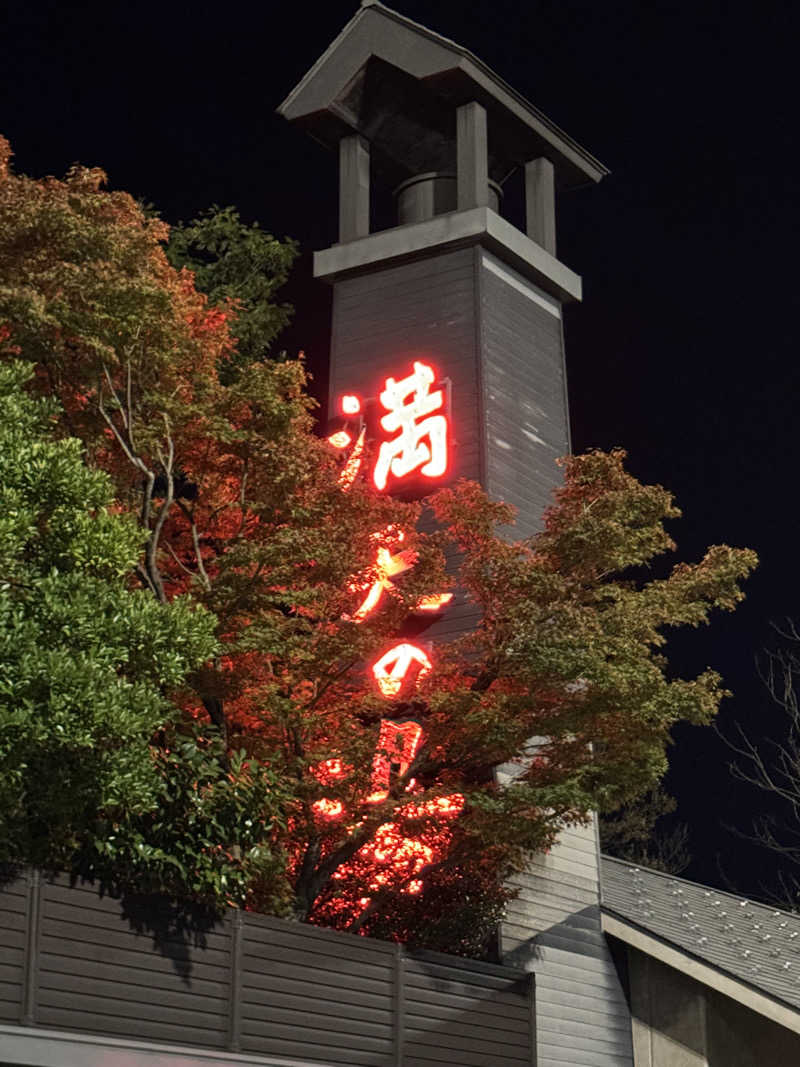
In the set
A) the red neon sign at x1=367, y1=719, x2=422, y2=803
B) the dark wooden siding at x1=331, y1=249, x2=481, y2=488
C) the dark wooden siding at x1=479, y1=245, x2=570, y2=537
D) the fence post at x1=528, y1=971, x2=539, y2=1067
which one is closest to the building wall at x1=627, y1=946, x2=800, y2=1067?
the fence post at x1=528, y1=971, x2=539, y2=1067

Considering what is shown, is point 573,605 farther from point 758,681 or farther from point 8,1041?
point 758,681

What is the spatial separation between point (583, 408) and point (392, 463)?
106ft

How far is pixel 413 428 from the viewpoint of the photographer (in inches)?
1005

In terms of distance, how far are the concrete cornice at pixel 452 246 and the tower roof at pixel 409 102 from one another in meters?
2.19

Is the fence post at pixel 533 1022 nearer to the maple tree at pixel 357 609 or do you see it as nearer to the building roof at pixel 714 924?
the maple tree at pixel 357 609

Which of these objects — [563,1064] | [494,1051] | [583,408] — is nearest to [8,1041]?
[494,1051]

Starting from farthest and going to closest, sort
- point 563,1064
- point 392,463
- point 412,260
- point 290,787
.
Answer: point 412,260
point 392,463
point 563,1064
point 290,787

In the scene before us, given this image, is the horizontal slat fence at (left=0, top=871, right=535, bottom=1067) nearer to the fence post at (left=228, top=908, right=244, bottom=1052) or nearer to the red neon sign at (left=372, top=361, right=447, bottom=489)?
the fence post at (left=228, top=908, right=244, bottom=1052)

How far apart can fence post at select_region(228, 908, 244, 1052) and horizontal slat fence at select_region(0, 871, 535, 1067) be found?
0.05 ft

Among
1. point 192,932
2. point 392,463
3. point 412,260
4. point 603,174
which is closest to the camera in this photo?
point 192,932

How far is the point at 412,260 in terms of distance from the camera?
28.0 meters

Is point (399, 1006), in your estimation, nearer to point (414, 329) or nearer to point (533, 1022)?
point (533, 1022)

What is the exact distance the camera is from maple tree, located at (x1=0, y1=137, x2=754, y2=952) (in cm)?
1908

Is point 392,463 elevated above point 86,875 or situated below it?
above
